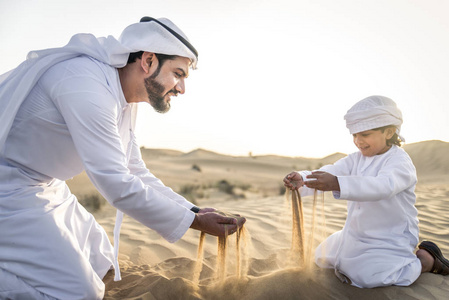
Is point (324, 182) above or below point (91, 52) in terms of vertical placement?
below

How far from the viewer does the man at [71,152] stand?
8.04 ft

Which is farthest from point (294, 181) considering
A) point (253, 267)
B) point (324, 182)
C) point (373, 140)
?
point (253, 267)

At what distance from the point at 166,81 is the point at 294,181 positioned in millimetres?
1458

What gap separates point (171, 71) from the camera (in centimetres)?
300

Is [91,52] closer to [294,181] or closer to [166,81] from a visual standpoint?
[166,81]

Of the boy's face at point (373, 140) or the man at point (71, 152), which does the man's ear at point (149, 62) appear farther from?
the boy's face at point (373, 140)

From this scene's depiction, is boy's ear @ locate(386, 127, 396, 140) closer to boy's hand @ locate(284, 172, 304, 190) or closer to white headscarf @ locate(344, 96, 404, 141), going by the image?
white headscarf @ locate(344, 96, 404, 141)

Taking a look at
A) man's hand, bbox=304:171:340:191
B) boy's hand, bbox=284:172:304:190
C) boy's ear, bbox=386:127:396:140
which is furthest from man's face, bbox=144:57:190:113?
boy's ear, bbox=386:127:396:140

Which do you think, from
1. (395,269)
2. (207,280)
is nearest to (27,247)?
(207,280)

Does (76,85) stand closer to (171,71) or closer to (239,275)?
(171,71)

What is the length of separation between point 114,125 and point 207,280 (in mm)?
1638

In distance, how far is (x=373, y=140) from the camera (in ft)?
10.8

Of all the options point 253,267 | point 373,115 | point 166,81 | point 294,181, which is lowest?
point 253,267

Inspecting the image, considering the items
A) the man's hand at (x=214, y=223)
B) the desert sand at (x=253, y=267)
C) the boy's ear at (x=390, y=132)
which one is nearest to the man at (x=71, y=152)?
the man's hand at (x=214, y=223)
